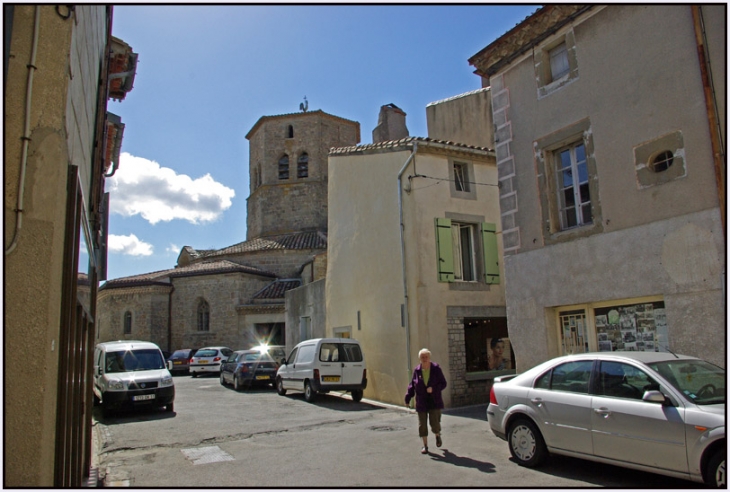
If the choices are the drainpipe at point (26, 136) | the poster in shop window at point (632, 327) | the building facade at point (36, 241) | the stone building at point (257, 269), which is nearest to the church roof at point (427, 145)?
the poster in shop window at point (632, 327)

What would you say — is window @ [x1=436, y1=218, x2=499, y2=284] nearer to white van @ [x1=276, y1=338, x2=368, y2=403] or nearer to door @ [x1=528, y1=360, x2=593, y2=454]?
white van @ [x1=276, y1=338, x2=368, y2=403]

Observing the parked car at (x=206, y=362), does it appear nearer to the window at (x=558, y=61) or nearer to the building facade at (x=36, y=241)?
the window at (x=558, y=61)

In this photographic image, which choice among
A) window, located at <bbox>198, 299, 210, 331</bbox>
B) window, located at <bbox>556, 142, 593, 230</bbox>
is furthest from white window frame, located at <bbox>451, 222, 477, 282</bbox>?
window, located at <bbox>198, 299, 210, 331</bbox>

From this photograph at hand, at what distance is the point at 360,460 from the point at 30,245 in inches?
216

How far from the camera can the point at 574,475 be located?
6.17m

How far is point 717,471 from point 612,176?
4.71 metres

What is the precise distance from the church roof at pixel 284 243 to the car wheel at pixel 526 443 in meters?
28.1

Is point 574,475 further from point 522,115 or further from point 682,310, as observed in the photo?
point 522,115

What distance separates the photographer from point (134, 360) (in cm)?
1354

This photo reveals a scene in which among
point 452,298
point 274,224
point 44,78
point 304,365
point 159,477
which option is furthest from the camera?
point 274,224

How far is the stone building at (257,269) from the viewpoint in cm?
3134

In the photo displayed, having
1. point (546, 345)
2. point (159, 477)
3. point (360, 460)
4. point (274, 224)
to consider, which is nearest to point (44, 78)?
point (159, 477)

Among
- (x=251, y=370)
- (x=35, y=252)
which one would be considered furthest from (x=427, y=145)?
(x=35, y=252)

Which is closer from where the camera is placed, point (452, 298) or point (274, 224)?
Result: point (452, 298)
